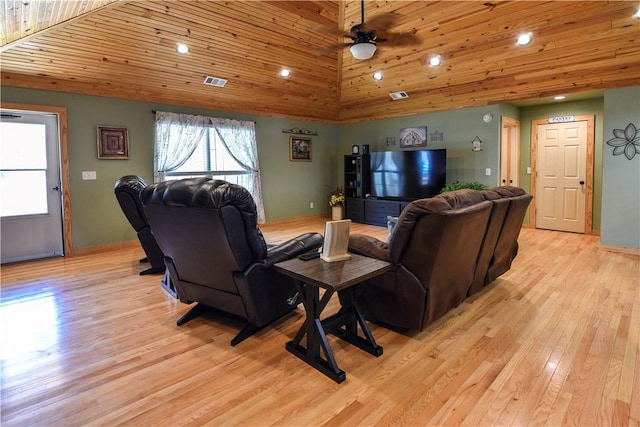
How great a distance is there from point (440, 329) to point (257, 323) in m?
1.38

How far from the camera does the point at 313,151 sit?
28.1 ft

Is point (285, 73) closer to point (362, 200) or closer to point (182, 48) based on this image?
point (182, 48)

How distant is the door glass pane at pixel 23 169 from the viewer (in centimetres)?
480

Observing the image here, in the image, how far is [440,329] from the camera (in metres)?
2.76

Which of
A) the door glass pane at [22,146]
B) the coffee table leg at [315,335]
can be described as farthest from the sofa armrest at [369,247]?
the door glass pane at [22,146]

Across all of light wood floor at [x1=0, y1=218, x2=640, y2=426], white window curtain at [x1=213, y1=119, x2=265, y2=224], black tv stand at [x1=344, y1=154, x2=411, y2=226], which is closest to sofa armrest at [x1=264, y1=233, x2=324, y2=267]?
light wood floor at [x1=0, y1=218, x2=640, y2=426]

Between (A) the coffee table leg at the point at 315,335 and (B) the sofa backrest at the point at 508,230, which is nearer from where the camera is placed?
(A) the coffee table leg at the point at 315,335

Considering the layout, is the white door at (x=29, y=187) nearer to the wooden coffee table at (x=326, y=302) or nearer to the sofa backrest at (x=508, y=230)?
the wooden coffee table at (x=326, y=302)

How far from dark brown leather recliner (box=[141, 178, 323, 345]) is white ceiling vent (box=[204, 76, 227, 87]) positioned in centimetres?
382

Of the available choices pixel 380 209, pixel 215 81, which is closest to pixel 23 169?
pixel 215 81

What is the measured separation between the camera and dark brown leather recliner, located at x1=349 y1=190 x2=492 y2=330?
2314 millimetres

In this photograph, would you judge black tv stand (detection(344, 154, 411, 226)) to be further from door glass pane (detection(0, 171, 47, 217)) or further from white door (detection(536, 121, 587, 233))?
door glass pane (detection(0, 171, 47, 217))

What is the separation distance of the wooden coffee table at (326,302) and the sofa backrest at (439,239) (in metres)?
0.21

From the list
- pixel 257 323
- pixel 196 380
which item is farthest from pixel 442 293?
pixel 196 380
